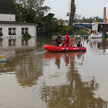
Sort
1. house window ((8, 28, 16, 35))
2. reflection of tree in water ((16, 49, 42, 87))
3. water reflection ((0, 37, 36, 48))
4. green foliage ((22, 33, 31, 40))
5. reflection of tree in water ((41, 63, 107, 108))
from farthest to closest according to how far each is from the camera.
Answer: green foliage ((22, 33, 31, 40))
house window ((8, 28, 16, 35))
water reflection ((0, 37, 36, 48))
reflection of tree in water ((16, 49, 42, 87))
reflection of tree in water ((41, 63, 107, 108))

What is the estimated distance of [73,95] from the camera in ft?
23.1

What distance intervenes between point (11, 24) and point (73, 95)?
34992 millimetres

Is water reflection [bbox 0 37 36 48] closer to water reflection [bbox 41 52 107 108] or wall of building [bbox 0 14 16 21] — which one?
wall of building [bbox 0 14 16 21]

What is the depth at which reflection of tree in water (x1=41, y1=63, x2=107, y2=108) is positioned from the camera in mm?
6270

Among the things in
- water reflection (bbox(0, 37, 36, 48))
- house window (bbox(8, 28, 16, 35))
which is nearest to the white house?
house window (bbox(8, 28, 16, 35))

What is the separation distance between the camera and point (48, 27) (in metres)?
51.4

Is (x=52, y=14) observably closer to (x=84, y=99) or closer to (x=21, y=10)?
(x=21, y=10)

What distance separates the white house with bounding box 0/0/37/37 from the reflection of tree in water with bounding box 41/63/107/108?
3310 centimetres

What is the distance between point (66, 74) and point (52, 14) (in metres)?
42.3

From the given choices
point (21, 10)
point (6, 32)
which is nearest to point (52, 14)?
point (21, 10)

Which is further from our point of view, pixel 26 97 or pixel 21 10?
pixel 21 10

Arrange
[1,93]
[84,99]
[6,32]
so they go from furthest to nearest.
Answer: [6,32]
[1,93]
[84,99]

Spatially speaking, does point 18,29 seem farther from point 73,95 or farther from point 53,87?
point 73,95

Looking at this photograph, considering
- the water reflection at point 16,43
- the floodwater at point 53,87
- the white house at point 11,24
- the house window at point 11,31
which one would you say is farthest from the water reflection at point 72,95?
the house window at point 11,31
